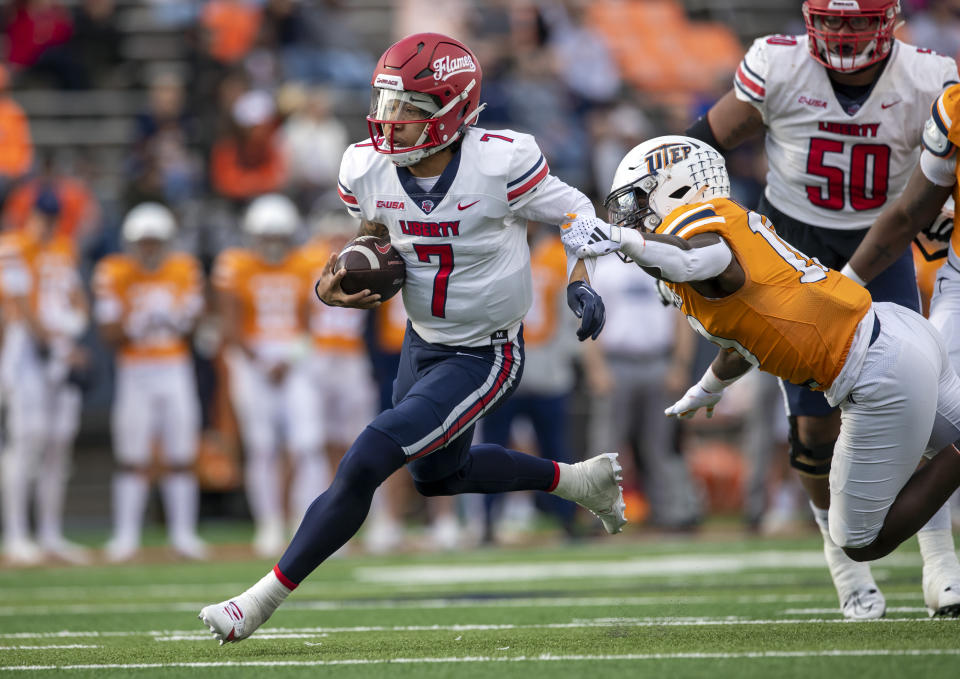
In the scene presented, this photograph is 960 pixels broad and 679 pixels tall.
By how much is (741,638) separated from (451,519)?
199 inches

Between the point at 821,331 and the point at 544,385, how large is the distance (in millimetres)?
5091

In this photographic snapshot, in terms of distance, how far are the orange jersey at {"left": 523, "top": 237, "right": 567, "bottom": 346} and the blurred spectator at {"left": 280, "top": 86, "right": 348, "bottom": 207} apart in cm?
262

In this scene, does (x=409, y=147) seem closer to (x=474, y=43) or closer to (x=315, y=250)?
(x=315, y=250)

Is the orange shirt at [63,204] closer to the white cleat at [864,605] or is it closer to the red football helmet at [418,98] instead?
the red football helmet at [418,98]

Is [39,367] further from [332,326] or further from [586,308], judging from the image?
[586,308]

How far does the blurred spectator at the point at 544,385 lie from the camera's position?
901cm

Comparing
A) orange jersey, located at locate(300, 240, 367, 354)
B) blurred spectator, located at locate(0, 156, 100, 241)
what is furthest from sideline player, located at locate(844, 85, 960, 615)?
blurred spectator, located at locate(0, 156, 100, 241)

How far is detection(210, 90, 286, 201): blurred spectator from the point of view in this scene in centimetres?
1090

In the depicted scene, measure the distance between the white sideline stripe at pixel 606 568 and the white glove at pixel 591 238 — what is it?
129 inches

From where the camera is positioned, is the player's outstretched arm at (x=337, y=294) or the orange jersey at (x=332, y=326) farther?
the orange jersey at (x=332, y=326)

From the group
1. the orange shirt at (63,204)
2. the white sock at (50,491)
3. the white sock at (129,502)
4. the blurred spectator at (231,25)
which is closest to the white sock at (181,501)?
the white sock at (129,502)

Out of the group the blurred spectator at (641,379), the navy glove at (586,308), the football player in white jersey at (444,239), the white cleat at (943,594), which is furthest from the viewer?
the blurred spectator at (641,379)

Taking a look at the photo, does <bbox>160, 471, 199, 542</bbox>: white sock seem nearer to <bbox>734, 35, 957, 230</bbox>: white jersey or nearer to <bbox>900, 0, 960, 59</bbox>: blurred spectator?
<bbox>734, 35, 957, 230</bbox>: white jersey

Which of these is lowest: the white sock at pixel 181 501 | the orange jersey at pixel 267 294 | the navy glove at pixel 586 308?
the white sock at pixel 181 501
